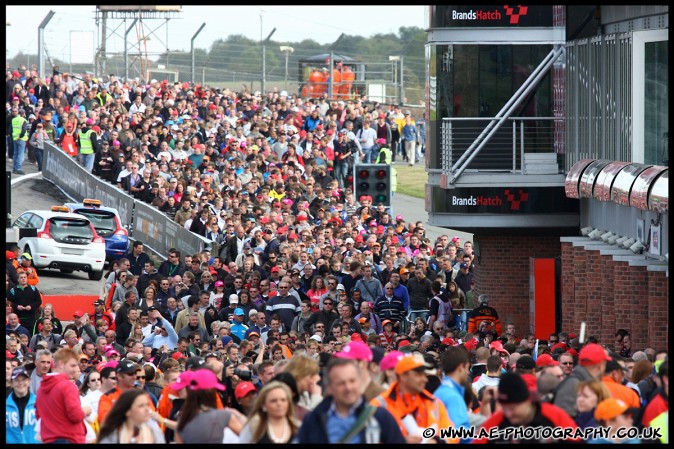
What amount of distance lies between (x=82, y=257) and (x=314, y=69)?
3275 cm

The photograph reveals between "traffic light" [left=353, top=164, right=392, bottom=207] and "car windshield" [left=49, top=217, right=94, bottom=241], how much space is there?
227 inches

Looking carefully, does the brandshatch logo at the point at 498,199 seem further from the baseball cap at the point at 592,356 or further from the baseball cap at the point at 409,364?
the baseball cap at the point at 409,364

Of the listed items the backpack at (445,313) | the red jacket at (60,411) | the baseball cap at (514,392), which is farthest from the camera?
the backpack at (445,313)

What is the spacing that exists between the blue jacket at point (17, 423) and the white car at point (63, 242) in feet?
58.0

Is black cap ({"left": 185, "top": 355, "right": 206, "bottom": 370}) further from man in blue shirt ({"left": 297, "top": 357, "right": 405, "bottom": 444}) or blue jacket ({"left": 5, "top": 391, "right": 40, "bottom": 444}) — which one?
man in blue shirt ({"left": 297, "top": 357, "right": 405, "bottom": 444})

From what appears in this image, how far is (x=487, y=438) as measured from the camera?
10031 mm

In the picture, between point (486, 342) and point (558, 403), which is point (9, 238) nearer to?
point (486, 342)

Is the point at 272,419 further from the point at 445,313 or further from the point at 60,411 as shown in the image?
the point at 445,313

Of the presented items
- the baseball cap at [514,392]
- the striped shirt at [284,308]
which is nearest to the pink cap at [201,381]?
the baseball cap at [514,392]

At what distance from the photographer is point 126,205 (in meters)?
35.6

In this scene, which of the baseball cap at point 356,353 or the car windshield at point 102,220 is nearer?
the baseball cap at point 356,353

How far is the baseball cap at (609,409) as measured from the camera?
10.1 metres

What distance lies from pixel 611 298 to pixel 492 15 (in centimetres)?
529

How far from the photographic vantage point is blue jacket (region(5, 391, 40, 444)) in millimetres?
13812
